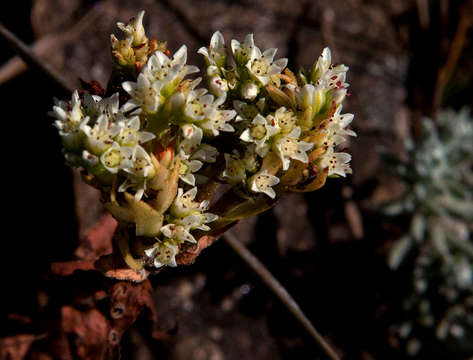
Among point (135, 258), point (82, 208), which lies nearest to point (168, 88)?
point (135, 258)

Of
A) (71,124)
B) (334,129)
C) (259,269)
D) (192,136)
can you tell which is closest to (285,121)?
(334,129)

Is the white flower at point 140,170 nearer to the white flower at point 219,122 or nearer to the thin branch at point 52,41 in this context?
the white flower at point 219,122

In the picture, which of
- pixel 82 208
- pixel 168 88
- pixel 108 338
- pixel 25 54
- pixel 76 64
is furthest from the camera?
pixel 76 64

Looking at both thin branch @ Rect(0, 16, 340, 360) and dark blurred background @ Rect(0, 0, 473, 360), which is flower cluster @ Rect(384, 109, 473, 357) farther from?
thin branch @ Rect(0, 16, 340, 360)

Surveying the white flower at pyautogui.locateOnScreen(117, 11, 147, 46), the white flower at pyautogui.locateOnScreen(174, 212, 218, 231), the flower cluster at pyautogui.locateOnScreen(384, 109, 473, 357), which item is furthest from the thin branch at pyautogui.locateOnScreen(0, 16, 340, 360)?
the flower cluster at pyautogui.locateOnScreen(384, 109, 473, 357)

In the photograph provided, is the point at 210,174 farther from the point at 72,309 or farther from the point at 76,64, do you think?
the point at 76,64

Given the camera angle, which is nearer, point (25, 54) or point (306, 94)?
point (306, 94)

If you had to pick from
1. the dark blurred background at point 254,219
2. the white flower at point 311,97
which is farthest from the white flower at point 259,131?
the dark blurred background at point 254,219
